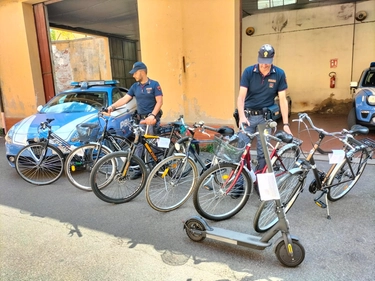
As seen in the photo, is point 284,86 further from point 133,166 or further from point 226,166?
point 133,166

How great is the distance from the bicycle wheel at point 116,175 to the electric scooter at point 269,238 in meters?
1.21

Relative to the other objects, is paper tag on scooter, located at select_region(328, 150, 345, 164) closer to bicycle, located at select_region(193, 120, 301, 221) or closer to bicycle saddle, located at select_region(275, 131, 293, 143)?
bicycle, located at select_region(193, 120, 301, 221)

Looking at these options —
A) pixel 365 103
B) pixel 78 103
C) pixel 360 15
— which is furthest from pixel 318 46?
pixel 78 103

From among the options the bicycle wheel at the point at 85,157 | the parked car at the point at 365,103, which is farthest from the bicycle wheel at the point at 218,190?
the parked car at the point at 365,103

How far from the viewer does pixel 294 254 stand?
2.36 meters

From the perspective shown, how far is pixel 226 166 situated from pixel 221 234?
0.71 m

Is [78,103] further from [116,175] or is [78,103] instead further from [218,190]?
[218,190]

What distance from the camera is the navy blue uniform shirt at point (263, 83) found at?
11.4 ft

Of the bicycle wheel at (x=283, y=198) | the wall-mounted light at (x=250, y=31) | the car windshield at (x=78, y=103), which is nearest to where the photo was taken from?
the bicycle wheel at (x=283, y=198)

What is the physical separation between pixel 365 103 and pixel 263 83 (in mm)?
3785

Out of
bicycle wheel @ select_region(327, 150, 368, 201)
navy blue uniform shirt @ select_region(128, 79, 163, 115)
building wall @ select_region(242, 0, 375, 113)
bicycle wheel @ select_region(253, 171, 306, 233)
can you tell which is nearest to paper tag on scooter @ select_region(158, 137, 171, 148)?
navy blue uniform shirt @ select_region(128, 79, 163, 115)

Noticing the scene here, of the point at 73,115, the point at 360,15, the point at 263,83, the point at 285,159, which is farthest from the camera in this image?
the point at 360,15

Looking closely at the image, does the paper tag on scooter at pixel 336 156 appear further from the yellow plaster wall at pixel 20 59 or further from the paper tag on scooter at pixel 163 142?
the yellow plaster wall at pixel 20 59

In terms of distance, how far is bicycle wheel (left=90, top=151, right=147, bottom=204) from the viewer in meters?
3.54
